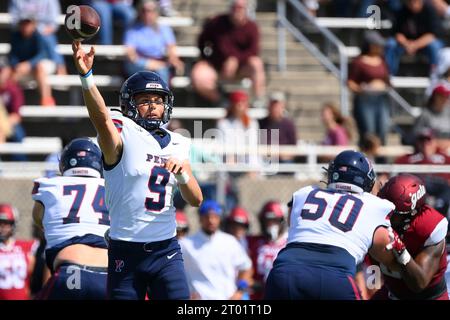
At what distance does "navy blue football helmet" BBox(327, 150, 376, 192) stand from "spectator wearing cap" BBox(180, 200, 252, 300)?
378cm

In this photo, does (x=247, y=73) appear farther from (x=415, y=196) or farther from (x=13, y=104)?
(x=415, y=196)

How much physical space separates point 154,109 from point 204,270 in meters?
4.48

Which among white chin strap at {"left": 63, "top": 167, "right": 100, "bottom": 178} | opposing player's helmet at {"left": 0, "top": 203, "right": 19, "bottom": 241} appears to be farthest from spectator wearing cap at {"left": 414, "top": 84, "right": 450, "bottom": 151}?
white chin strap at {"left": 63, "top": 167, "right": 100, "bottom": 178}

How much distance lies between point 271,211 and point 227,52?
2.83 meters

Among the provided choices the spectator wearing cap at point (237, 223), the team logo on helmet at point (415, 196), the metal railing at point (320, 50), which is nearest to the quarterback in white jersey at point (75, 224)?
the team logo on helmet at point (415, 196)

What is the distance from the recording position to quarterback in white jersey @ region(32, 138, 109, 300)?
8.01 metres

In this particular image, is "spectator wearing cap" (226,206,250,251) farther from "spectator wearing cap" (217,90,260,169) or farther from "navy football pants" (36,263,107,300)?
"navy football pants" (36,263,107,300)

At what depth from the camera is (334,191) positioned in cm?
773

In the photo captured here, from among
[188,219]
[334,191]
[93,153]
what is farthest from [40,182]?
[188,219]

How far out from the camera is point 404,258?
302 inches

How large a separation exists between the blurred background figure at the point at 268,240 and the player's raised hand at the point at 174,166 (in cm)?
517

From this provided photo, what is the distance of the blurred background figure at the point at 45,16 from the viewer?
1413cm

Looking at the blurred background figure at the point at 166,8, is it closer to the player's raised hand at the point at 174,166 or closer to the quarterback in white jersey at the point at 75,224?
the quarterback in white jersey at the point at 75,224

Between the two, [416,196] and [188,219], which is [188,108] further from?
[416,196]
